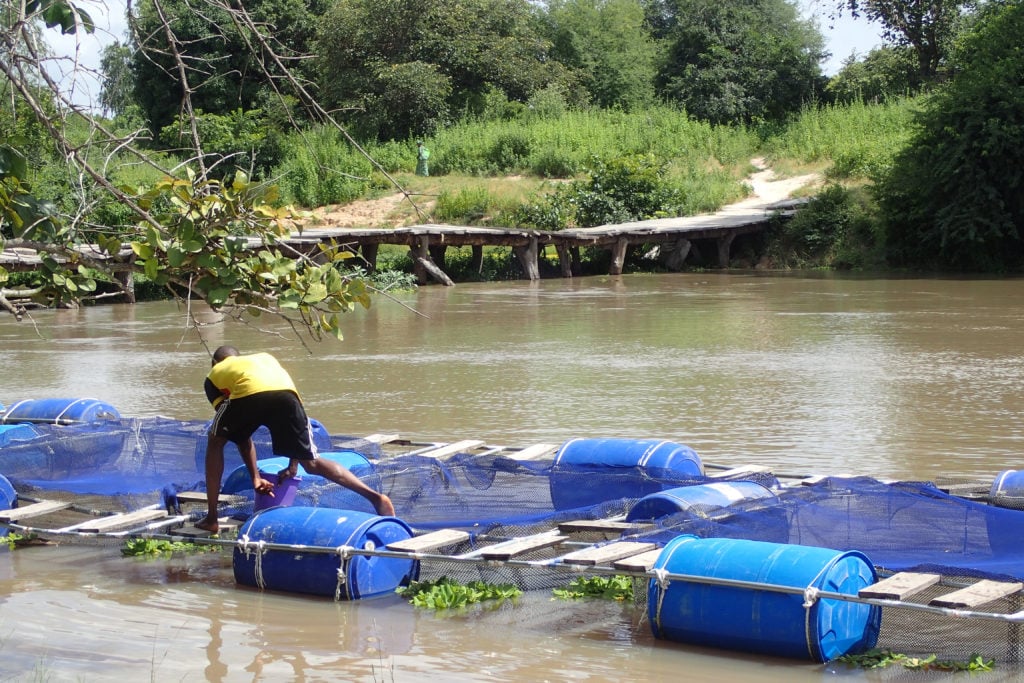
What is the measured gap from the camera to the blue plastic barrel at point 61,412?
10.1 metres

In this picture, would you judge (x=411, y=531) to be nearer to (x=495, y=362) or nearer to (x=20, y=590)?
(x=20, y=590)

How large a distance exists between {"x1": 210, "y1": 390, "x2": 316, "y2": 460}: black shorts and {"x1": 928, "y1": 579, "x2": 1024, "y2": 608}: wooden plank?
11.5 ft

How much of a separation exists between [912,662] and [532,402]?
7778 mm

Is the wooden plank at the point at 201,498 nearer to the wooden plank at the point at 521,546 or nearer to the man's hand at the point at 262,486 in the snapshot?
the man's hand at the point at 262,486

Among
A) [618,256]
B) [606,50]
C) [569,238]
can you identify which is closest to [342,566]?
[569,238]

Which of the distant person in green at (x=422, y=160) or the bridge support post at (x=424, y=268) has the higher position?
the distant person in green at (x=422, y=160)

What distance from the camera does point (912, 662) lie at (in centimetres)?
518

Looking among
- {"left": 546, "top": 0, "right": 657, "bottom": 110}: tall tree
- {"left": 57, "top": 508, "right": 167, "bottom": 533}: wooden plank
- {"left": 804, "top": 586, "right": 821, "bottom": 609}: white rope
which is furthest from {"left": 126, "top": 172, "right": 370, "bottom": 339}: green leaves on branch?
{"left": 546, "top": 0, "right": 657, "bottom": 110}: tall tree

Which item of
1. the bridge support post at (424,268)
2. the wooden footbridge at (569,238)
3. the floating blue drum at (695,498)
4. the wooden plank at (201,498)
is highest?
the wooden footbridge at (569,238)

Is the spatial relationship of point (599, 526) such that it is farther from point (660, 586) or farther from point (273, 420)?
point (273, 420)

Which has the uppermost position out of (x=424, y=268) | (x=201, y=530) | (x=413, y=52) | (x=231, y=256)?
(x=413, y=52)

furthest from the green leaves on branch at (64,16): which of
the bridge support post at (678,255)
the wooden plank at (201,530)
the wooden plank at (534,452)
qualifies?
the bridge support post at (678,255)

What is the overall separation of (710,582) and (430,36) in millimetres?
37089

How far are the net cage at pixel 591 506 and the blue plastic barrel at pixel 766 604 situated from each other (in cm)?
34
